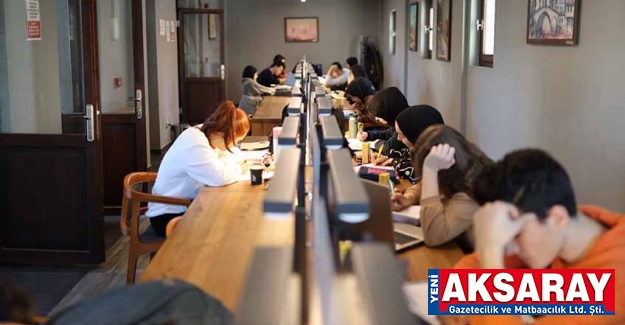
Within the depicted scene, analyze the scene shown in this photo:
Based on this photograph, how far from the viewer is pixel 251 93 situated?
→ 9.25m

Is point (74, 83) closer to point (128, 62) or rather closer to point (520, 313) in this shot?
point (128, 62)

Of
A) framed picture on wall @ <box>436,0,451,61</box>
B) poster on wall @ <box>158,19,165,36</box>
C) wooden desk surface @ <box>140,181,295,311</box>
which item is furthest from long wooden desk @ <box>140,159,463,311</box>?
poster on wall @ <box>158,19,165,36</box>

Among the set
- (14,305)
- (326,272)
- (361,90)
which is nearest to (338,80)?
(361,90)

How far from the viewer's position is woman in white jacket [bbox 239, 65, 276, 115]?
7996 mm

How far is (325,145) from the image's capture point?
5.24 feet

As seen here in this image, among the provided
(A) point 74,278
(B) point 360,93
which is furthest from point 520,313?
(B) point 360,93

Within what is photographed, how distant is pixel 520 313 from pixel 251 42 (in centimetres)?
1315

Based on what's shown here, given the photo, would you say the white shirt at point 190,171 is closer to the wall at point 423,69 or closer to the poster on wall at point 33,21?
the poster on wall at point 33,21

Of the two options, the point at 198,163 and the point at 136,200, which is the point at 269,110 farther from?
the point at 136,200

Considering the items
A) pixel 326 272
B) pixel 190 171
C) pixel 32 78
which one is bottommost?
pixel 190 171

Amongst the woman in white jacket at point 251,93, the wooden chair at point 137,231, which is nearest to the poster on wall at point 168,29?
the woman in white jacket at point 251,93

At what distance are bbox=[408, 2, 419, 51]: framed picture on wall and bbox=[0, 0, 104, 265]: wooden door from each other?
5.94m

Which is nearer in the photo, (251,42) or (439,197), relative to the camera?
(439,197)

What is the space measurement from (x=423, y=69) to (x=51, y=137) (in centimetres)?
566
